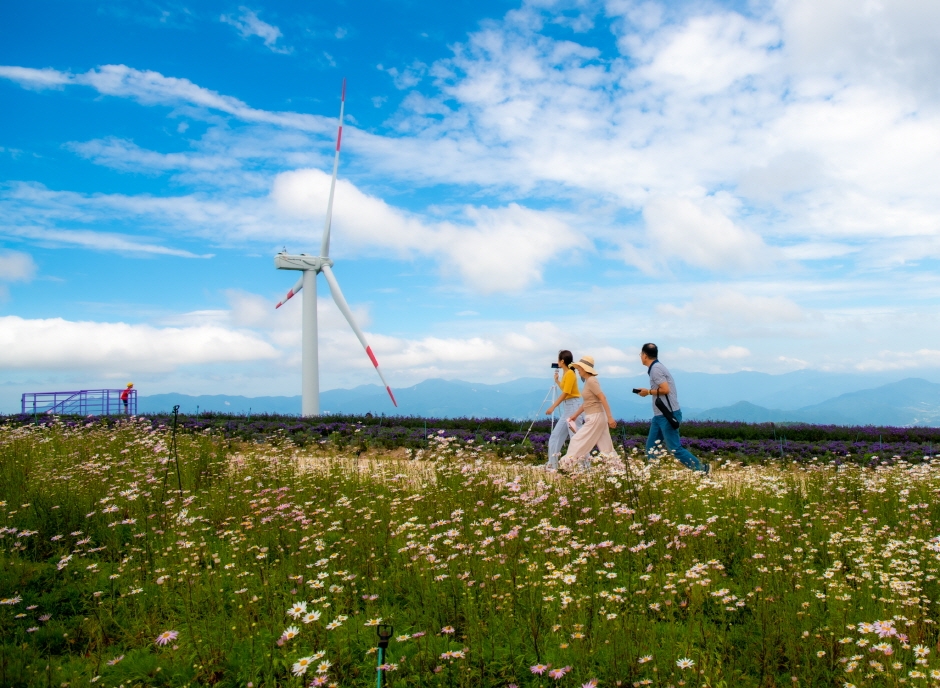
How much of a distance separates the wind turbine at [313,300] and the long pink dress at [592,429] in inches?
776

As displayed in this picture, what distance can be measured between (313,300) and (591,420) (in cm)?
2317

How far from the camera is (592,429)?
11.5 meters

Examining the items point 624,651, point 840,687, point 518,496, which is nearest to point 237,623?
point 624,651

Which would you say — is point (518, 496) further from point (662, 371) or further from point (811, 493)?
point (662, 371)

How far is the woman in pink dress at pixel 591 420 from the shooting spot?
11.5 m

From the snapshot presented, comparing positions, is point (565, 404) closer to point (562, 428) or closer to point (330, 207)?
point (562, 428)

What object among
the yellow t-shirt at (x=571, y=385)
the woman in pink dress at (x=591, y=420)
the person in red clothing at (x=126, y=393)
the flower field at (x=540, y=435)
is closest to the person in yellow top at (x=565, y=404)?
the yellow t-shirt at (x=571, y=385)

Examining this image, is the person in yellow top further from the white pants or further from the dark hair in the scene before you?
the dark hair

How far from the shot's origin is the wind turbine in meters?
30.8

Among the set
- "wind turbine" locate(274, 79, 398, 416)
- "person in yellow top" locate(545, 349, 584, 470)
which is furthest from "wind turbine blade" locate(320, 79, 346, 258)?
"person in yellow top" locate(545, 349, 584, 470)

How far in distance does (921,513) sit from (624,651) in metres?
5.56

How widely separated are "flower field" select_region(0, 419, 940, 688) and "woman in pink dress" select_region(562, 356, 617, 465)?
2.30 m

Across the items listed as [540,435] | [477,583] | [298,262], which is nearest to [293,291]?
[298,262]

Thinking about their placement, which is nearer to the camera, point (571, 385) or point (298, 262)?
point (571, 385)
